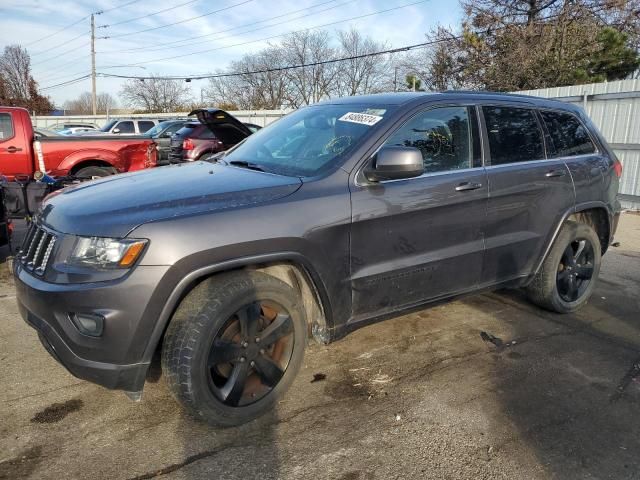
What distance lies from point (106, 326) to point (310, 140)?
181 centimetres

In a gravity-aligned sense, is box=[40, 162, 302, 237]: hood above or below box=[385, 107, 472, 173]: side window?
below

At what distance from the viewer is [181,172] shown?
3.29 metres

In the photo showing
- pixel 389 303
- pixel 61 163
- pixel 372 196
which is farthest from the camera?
pixel 61 163

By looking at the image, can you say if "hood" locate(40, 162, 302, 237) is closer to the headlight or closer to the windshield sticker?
the headlight

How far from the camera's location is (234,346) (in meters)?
2.73

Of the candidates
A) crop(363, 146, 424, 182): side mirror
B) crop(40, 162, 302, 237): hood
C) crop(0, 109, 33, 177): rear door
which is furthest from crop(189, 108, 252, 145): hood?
crop(363, 146, 424, 182): side mirror

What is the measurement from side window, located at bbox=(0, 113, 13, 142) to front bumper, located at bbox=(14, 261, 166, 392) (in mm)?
7014

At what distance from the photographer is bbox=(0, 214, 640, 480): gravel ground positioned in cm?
251

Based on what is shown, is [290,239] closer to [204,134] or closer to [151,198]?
[151,198]

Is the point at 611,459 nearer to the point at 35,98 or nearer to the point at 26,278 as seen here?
the point at 26,278

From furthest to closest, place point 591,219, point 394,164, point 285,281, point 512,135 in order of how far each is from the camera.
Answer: point 591,219 < point 512,135 < point 285,281 < point 394,164

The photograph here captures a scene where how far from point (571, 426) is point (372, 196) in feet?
5.65

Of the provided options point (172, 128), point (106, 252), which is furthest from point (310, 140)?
point (172, 128)

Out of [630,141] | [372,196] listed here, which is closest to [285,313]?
[372,196]
